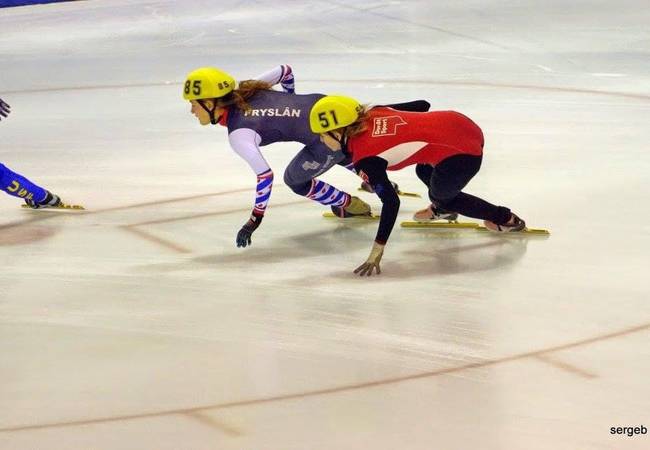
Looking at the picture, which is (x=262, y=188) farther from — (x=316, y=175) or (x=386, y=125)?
(x=386, y=125)

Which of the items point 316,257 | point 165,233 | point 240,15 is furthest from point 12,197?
point 240,15

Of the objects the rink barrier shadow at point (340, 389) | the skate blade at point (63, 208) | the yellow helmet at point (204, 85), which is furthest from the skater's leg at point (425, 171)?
the skate blade at point (63, 208)

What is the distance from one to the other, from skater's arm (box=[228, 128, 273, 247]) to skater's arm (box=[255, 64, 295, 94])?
0.61m

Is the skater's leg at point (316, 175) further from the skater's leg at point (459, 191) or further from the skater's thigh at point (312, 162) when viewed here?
the skater's leg at point (459, 191)

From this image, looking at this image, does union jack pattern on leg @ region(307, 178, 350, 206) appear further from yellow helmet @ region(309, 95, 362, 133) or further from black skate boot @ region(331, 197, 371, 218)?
yellow helmet @ region(309, 95, 362, 133)

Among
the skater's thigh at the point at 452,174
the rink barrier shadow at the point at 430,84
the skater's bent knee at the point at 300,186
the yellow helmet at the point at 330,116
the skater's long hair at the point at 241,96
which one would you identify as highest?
the yellow helmet at the point at 330,116

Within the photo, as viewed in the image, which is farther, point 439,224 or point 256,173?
Answer: point 439,224

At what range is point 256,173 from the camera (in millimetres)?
6977

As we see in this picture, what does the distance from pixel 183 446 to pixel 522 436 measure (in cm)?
129

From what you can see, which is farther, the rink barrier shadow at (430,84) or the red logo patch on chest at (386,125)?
the rink barrier shadow at (430,84)

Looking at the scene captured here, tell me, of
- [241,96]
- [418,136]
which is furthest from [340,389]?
[241,96]

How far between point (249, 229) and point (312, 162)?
0.64 meters

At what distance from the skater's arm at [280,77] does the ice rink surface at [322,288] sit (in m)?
0.87

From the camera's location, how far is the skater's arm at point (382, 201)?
6609mm
